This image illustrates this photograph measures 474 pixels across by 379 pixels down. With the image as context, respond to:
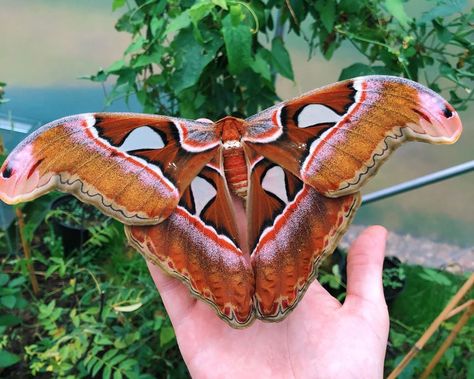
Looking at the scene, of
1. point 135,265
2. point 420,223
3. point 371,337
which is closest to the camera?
point 371,337

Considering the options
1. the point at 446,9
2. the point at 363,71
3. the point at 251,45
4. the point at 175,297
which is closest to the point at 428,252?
the point at 363,71

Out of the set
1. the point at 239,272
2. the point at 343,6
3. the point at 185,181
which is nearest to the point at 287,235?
the point at 239,272

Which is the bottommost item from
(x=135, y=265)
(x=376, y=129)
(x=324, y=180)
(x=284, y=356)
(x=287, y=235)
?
(x=135, y=265)

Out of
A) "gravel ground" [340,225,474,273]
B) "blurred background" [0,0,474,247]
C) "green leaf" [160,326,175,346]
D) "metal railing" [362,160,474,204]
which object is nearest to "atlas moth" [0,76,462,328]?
"green leaf" [160,326,175,346]

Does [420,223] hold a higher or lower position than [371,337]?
lower

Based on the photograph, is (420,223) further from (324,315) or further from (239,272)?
(239,272)

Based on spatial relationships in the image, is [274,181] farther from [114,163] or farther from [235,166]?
[114,163]
